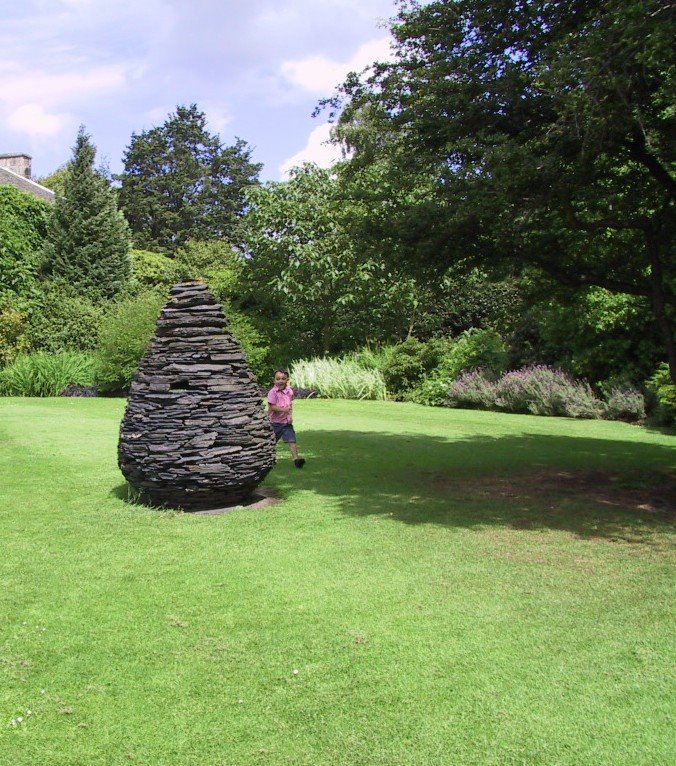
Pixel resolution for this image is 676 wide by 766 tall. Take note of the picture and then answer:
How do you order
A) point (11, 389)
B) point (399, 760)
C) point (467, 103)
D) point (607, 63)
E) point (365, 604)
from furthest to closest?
1. point (11, 389)
2. point (467, 103)
3. point (607, 63)
4. point (365, 604)
5. point (399, 760)

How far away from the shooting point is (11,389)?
2288 centimetres

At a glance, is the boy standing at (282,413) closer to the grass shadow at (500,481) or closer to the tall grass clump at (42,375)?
the grass shadow at (500,481)

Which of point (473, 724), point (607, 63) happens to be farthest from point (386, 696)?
point (607, 63)

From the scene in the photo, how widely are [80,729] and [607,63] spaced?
647cm

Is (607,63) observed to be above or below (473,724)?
above

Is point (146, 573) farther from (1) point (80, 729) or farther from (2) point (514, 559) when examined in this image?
(2) point (514, 559)

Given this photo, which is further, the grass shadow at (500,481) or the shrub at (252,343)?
the shrub at (252,343)

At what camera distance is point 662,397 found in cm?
1530

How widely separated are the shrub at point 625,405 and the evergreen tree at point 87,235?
2084 centimetres

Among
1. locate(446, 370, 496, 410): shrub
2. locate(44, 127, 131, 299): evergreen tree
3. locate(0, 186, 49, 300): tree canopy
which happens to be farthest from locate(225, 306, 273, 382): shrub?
locate(0, 186, 49, 300): tree canopy

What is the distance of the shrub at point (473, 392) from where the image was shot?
19750 mm

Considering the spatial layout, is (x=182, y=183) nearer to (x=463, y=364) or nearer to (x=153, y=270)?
(x=153, y=270)

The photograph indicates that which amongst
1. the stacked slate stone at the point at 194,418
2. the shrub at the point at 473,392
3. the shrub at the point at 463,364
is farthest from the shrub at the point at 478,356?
the stacked slate stone at the point at 194,418

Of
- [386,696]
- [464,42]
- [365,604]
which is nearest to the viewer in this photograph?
[386,696]
